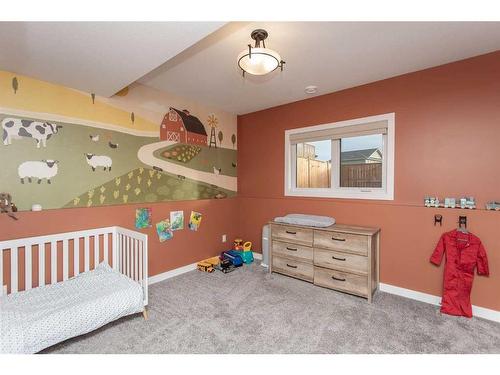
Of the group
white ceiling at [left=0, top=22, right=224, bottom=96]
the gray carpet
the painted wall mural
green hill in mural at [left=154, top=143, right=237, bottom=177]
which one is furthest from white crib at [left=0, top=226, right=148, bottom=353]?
white ceiling at [left=0, top=22, right=224, bottom=96]

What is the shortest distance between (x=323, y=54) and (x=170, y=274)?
3038 millimetres

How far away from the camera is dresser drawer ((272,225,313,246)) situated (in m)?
2.94

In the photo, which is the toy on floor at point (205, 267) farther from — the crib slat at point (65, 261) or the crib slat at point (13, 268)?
the crib slat at point (13, 268)

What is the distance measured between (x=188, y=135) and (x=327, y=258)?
2.40 m

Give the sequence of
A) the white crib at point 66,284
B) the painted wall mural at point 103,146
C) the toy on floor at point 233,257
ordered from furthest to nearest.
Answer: the toy on floor at point 233,257 < the painted wall mural at point 103,146 < the white crib at point 66,284

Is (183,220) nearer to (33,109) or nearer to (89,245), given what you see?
(89,245)

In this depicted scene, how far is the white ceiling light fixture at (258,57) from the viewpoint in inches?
69.9

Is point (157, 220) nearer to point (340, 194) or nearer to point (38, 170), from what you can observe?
point (38, 170)

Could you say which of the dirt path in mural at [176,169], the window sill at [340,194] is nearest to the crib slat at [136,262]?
the dirt path in mural at [176,169]

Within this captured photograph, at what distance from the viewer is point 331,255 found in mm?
2752

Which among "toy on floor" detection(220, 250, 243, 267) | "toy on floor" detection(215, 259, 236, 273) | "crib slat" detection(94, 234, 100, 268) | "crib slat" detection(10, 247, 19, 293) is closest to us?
"crib slat" detection(10, 247, 19, 293)

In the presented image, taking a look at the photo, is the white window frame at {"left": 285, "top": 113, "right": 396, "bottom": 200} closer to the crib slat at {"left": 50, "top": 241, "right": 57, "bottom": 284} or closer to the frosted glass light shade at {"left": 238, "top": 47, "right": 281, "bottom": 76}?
the frosted glass light shade at {"left": 238, "top": 47, "right": 281, "bottom": 76}

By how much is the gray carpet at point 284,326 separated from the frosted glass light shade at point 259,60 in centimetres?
211
